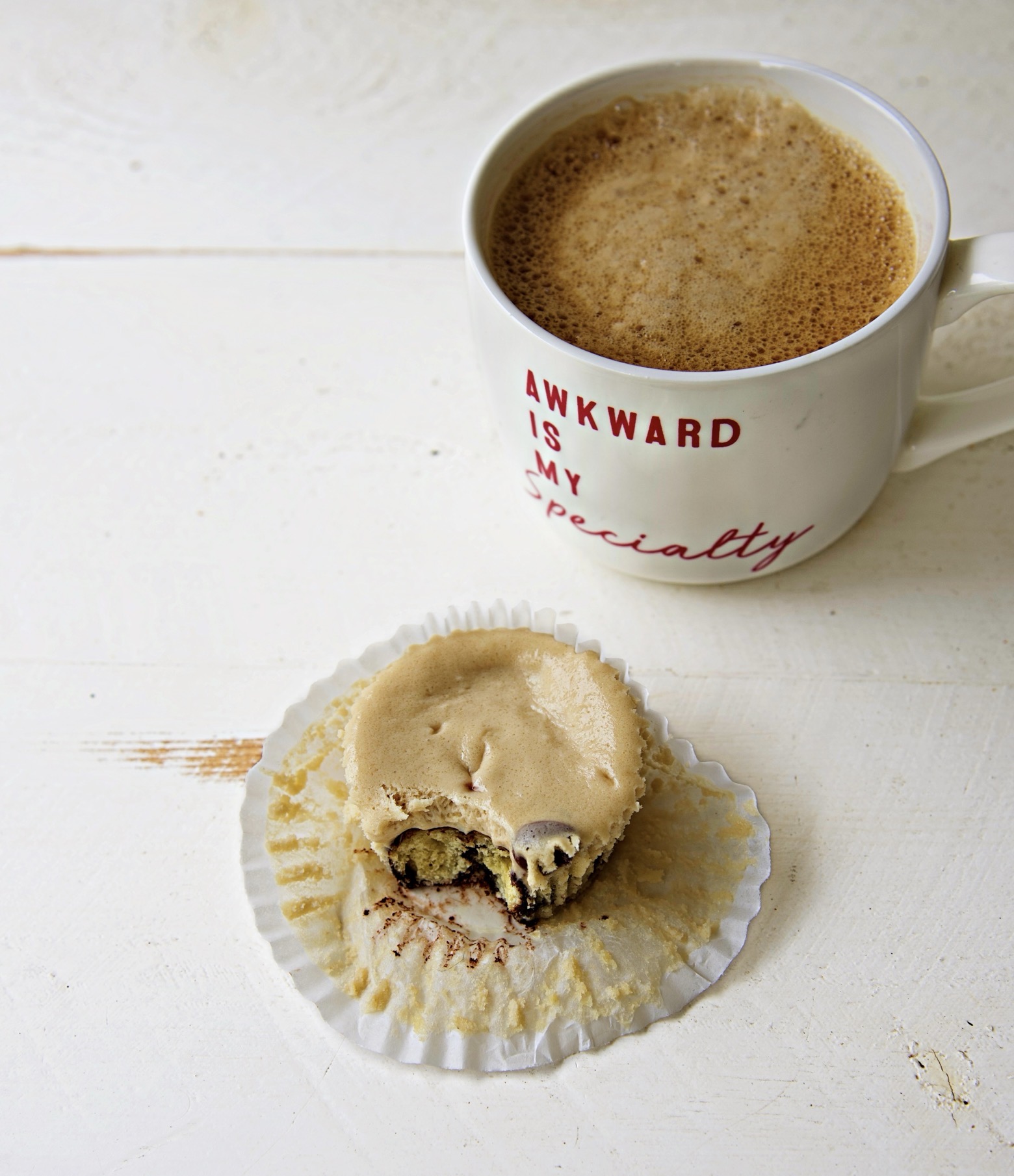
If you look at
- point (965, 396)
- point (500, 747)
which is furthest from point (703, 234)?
point (500, 747)

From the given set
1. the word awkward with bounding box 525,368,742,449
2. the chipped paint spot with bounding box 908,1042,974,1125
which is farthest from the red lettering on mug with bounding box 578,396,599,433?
the chipped paint spot with bounding box 908,1042,974,1125

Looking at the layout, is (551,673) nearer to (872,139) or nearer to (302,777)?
(302,777)

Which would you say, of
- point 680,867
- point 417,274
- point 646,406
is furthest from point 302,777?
point 417,274

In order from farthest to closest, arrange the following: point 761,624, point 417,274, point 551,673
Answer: point 417,274 < point 761,624 < point 551,673

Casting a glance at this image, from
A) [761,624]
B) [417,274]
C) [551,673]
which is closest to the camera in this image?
[551,673]

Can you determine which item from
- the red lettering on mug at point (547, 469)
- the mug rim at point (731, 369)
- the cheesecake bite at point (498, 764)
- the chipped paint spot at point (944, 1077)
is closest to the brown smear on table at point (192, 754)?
the cheesecake bite at point (498, 764)

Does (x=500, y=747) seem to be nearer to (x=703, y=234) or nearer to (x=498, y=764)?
(x=498, y=764)
